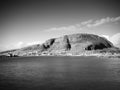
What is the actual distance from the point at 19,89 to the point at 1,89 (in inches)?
169

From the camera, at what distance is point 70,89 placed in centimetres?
2789

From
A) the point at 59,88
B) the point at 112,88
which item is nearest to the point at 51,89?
the point at 59,88

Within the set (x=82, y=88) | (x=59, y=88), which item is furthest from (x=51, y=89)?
(x=82, y=88)

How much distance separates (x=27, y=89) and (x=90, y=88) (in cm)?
1446

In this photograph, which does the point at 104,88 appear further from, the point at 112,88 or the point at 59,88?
the point at 59,88

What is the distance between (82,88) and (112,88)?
679 centimetres

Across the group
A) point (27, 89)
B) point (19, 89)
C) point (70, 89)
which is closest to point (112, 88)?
point (70, 89)

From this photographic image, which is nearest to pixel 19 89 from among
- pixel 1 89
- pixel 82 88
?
pixel 1 89

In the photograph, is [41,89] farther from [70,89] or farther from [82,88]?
[82,88]

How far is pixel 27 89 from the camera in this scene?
28328 mm

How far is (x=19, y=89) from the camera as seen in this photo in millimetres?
28531

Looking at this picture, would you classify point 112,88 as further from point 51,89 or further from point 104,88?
point 51,89

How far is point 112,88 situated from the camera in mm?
28141

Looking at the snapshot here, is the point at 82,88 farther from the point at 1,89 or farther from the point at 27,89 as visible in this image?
the point at 1,89
